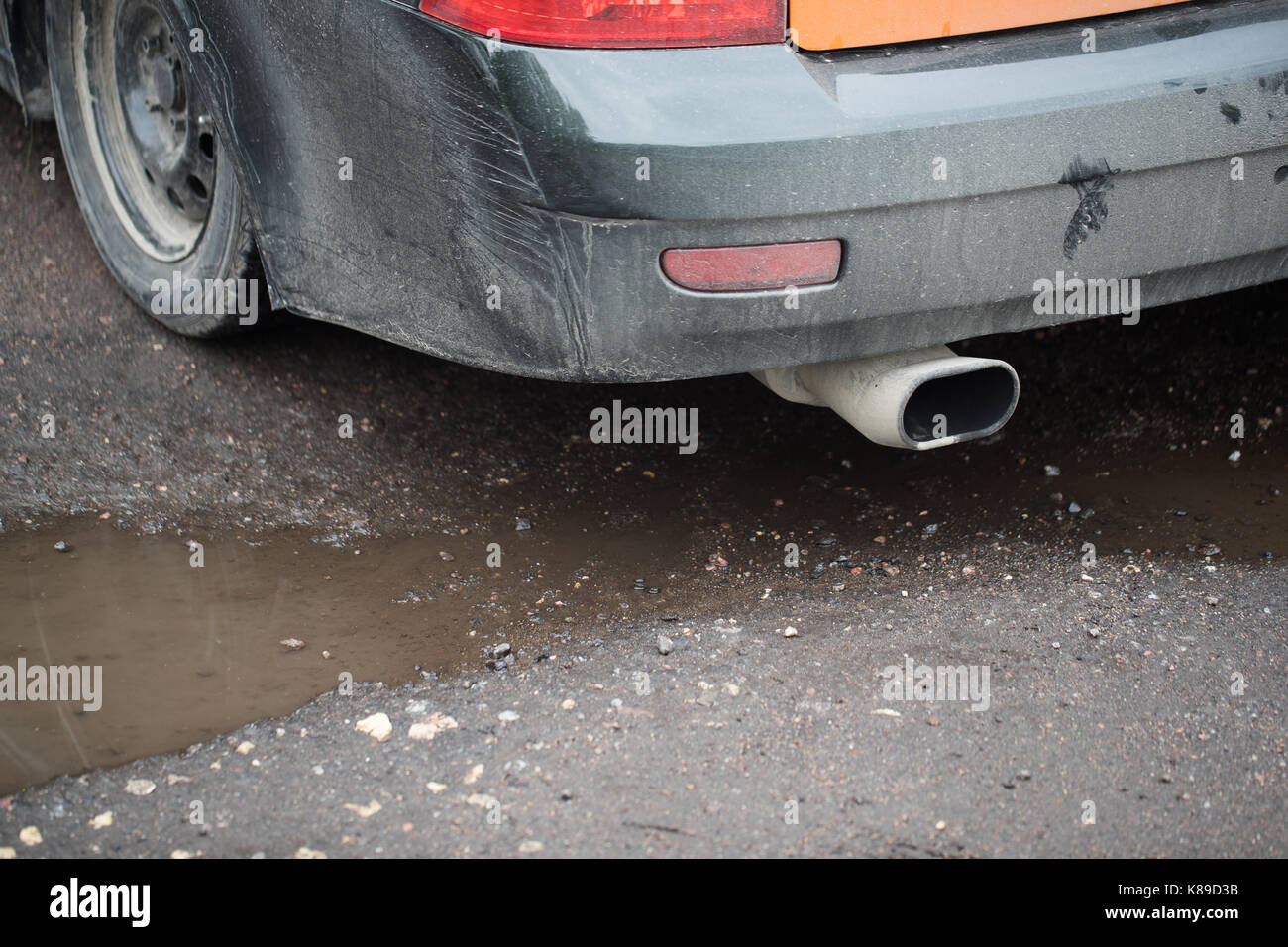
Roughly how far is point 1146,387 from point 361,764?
222cm

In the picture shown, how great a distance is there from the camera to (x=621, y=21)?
77.7 inches

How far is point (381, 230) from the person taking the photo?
2320 millimetres

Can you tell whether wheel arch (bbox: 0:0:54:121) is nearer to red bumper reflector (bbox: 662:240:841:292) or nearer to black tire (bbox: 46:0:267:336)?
black tire (bbox: 46:0:267:336)

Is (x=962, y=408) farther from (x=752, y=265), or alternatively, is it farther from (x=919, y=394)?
(x=752, y=265)

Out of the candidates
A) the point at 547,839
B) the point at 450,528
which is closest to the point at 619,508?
the point at 450,528

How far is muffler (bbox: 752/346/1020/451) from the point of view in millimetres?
2211

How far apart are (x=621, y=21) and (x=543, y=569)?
1.17 metres

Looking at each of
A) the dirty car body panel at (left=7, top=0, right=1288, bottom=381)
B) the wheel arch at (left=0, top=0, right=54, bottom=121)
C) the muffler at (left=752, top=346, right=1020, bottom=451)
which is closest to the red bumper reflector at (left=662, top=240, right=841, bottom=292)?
the dirty car body panel at (left=7, top=0, right=1288, bottom=381)

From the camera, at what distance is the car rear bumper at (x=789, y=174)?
1.99 meters

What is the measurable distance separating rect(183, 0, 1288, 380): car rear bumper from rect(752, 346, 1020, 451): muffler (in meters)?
0.05

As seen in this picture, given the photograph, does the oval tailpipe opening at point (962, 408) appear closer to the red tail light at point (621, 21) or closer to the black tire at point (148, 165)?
the red tail light at point (621, 21)

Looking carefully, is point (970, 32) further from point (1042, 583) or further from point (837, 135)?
point (1042, 583)
